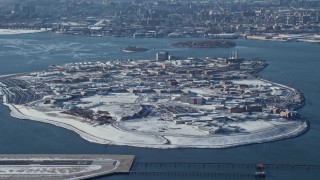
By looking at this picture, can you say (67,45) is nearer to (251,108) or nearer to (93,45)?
(93,45)

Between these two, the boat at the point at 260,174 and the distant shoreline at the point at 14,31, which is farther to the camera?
the distant shoreline at the point at 14,31

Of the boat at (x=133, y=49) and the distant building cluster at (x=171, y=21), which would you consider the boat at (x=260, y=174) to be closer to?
the boat at (x=133, y=49)

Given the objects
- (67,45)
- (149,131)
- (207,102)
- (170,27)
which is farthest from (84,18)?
(149,131)

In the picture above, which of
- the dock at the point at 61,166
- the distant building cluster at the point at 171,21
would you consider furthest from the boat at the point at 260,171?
the distant building cluster at the point at 171,21

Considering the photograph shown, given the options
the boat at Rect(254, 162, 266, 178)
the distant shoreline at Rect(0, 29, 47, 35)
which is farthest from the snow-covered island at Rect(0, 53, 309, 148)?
the distant shoreline at Rect(0, 29, 47, 35)

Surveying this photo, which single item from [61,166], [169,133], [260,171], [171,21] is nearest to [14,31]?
[171,21]
